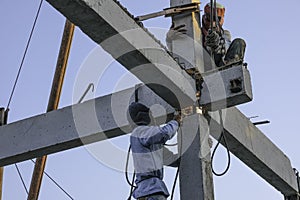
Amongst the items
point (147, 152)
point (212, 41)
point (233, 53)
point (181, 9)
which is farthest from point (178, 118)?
point (181, 9)

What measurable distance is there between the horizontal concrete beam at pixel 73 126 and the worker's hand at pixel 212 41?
81 centimetres

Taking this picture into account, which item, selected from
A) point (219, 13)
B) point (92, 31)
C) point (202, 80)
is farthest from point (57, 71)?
point (92, 31)

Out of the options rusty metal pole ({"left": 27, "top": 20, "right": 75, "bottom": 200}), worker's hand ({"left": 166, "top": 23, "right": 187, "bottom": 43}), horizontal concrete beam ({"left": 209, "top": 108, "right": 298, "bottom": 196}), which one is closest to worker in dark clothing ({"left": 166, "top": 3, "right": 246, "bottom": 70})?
worker's hand ({"left": 166, "top": 23, "right": 187, "bottom": 43})

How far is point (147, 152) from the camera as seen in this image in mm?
6945

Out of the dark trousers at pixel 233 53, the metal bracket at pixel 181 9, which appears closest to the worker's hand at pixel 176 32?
the metal bracket at pixel 181 9

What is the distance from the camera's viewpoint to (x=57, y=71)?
1373cm

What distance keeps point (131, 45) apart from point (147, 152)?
107 centimetres

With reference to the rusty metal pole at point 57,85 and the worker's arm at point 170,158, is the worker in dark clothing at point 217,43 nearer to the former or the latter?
the worker's arm at point 170,158

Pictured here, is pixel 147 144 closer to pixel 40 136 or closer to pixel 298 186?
pixel 40 136

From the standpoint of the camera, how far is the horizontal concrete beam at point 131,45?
6.17 m

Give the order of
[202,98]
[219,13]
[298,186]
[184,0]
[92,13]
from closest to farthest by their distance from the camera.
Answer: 1. [92,13]
2. [202,98]
3. [184,0]
4. [219,13]
5. [298,186]

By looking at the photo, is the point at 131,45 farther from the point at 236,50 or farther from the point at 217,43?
the point at 236,50

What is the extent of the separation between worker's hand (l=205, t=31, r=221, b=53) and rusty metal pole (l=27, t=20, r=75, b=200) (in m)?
5.98

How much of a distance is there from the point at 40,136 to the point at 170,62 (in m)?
1.81
